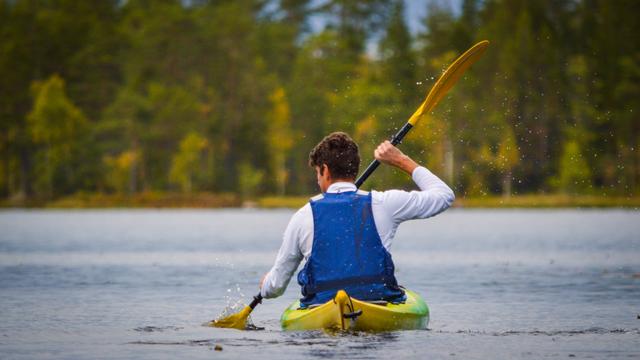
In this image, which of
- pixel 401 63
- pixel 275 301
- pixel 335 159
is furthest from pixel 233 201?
pixel 335 159

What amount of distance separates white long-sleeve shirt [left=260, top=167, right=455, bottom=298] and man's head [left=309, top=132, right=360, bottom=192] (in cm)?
7

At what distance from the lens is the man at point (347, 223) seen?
9.25 meters

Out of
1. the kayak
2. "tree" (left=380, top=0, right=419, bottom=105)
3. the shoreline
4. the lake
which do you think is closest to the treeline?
"tree" (left=380, top=0, right=419, bottom=105)

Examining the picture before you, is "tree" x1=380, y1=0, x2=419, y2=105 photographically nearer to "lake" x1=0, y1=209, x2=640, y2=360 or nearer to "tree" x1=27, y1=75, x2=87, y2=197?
"tree" x1=27, y1=75, x2=87, y2=197

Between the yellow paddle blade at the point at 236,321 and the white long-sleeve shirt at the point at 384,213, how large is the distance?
1.79 m

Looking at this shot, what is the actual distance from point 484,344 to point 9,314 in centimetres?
540

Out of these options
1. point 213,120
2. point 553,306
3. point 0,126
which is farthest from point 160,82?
point 553,306

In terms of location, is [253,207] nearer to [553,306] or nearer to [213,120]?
[213,120]

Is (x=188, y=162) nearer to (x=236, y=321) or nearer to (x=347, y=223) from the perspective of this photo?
(x=236, y=321)

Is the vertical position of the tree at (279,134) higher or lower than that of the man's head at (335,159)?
higher

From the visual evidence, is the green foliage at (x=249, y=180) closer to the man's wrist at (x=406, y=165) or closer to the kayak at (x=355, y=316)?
the kayak at (x=355, y=316)

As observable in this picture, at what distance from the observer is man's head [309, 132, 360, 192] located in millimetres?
9312

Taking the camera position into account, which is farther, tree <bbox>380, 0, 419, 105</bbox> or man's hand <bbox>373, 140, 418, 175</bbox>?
tree <bbox>380, 0, 419, 105</bbox>

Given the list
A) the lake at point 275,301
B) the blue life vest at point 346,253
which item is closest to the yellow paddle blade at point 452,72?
the lake at point 275,301
